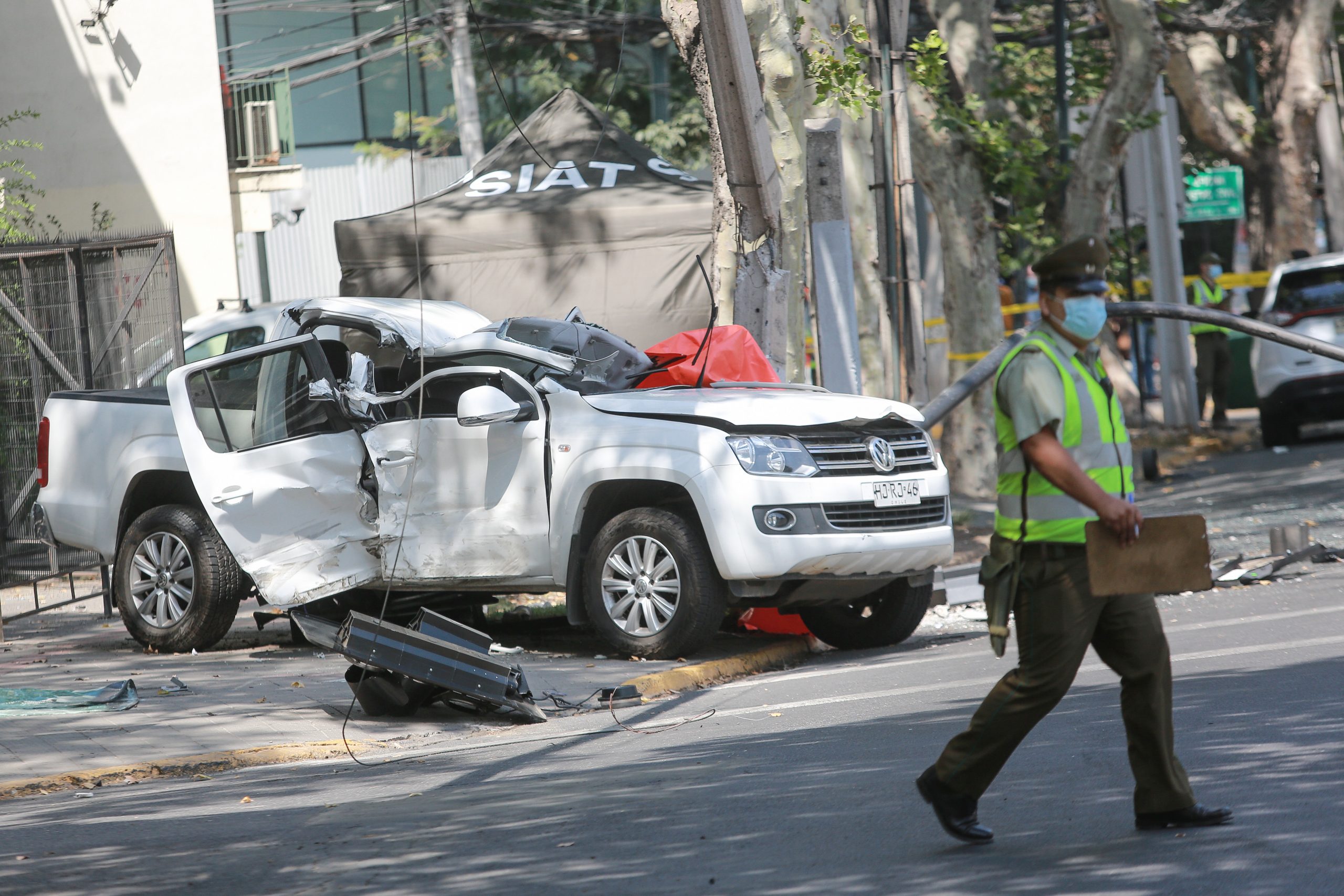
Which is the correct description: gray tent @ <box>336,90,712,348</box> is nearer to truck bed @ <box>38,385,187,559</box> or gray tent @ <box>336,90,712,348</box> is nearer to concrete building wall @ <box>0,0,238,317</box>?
concrete building wall @ <box>0,0,238,317</box>

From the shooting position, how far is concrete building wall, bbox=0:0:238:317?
1961 centimetres

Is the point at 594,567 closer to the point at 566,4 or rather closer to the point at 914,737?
the point at 914,737

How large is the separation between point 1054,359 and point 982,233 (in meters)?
13.4

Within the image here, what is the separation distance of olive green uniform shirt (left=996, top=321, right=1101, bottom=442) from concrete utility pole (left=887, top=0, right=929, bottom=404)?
363 inches

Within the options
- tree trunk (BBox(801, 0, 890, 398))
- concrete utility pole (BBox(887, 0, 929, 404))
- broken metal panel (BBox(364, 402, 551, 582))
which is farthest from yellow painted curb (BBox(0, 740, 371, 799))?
tree trunk (BBox(801, 0, 890, 398))

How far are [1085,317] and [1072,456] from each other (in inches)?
17.1

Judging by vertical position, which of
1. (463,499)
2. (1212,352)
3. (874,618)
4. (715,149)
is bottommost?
(874,618)

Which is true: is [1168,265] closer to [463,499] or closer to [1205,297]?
[1205,297]

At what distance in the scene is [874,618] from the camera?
9.75 m

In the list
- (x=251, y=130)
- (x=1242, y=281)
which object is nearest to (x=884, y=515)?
(x=251, y=130)

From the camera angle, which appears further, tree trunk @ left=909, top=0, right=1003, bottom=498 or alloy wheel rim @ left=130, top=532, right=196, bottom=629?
tree trunk @ left=909, top=0, right=1003, bottom=498

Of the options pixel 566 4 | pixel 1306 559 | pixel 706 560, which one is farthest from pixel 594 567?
pixel 566 4

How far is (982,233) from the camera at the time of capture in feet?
58.4

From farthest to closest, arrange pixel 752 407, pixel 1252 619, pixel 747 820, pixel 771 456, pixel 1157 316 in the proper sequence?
pixel 1157 316 → pixel 1252 619 → pixel 752 407 → pixel 771 456 → pixel 747 820
